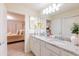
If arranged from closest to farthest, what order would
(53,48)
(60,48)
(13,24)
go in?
(60,48), (53,48), (13,24)

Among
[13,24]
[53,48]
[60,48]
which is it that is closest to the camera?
[60,48]

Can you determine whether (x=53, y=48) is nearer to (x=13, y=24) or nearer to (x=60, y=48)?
(x=60, y=48)

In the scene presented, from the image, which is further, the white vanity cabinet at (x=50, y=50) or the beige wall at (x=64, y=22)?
the beige wall at (x=64, y=22)

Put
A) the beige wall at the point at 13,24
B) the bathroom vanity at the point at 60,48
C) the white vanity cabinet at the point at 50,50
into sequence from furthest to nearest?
the beige wall at the point at 13,24 < the white vanity cabinet at the point at 50,50 < the bathroom vanity at the point at 60,48

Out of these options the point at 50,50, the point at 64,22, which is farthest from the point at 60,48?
the point at 64,22

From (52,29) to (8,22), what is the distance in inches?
35.4

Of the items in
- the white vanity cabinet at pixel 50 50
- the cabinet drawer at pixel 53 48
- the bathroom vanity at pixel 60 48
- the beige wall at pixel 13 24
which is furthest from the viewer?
the beige wall at pixel 13 24

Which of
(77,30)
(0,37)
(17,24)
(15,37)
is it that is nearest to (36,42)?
(15,37)

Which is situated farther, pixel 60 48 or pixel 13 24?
pixel 13 24

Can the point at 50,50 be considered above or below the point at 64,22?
below

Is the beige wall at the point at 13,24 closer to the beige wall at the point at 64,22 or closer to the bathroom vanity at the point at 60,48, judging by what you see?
the bathroom vanity at the point at 60,48

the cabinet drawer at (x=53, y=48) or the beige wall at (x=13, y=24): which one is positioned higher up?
the beige wall at (x=13, y=24)

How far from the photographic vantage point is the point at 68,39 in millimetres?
1834

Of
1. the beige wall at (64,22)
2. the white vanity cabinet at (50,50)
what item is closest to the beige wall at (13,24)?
the white vanity cabinet at (50,50)
